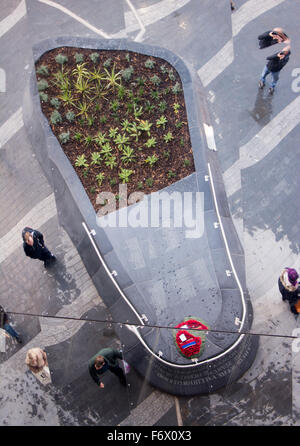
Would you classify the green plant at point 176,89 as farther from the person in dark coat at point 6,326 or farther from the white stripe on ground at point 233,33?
the person in dark coat at point 6,326

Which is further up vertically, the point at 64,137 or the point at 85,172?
the point at 64,137

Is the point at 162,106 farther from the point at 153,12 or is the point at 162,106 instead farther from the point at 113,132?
the point at 153,12

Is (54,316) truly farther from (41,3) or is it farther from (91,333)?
(41,3)

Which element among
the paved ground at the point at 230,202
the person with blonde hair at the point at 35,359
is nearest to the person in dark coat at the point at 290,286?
the paved ground at the point at 230,202

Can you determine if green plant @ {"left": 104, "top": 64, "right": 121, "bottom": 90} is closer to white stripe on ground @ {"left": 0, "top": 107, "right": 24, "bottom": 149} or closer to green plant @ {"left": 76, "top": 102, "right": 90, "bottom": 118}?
green plant @ {"left": 76, "top": 102, "right": 90, "bottom": 118}

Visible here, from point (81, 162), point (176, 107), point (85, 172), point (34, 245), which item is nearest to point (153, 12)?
point (176, 107)
